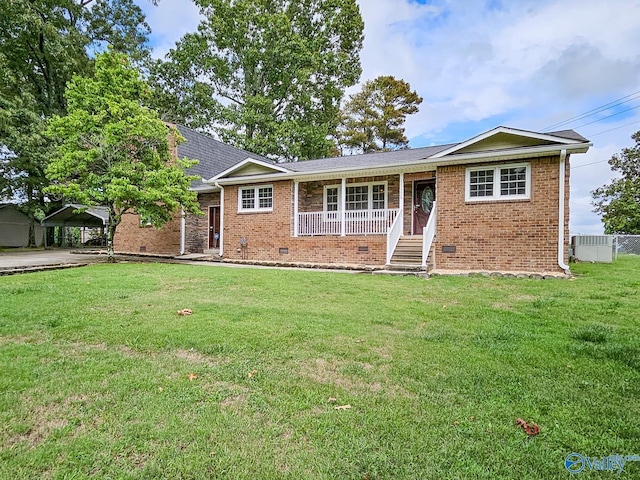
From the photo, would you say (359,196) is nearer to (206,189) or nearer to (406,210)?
(406,210)

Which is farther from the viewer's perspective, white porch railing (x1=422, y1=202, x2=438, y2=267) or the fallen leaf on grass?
white porch railing (x1=422, y1=202, x2=438, y2=267)

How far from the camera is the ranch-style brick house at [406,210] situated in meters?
10.1

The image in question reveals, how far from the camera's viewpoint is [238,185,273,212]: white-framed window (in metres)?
14.2

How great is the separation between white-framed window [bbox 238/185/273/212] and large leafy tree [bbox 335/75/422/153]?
20733 millimetres

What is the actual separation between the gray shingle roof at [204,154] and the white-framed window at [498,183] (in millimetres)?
9923

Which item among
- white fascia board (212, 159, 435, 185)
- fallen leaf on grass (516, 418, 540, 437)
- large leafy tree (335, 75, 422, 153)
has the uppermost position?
large leafy tree (335, 75, 422, 153)

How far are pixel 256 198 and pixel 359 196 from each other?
4.11m

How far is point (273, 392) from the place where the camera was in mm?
2742

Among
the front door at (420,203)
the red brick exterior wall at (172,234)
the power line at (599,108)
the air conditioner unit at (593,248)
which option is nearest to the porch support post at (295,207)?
the front door at (420,203)

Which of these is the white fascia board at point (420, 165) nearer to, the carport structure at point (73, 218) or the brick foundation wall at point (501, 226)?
the brick foundation wall at point (501, 226)

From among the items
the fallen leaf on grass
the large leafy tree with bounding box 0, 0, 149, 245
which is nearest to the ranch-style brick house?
the large leafy tree with bounding box 0, 0, 149, 245

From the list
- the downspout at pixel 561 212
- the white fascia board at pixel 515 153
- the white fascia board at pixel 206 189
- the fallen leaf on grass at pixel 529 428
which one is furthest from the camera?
the white fascia board at pixel 206 189

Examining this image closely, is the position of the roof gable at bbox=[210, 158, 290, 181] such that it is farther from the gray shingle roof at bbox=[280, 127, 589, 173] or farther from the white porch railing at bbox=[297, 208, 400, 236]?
the white porch railing at bbox=[297, 208, 400, 236]

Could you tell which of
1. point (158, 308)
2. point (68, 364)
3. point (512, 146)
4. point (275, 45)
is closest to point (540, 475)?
point (68, 364)
